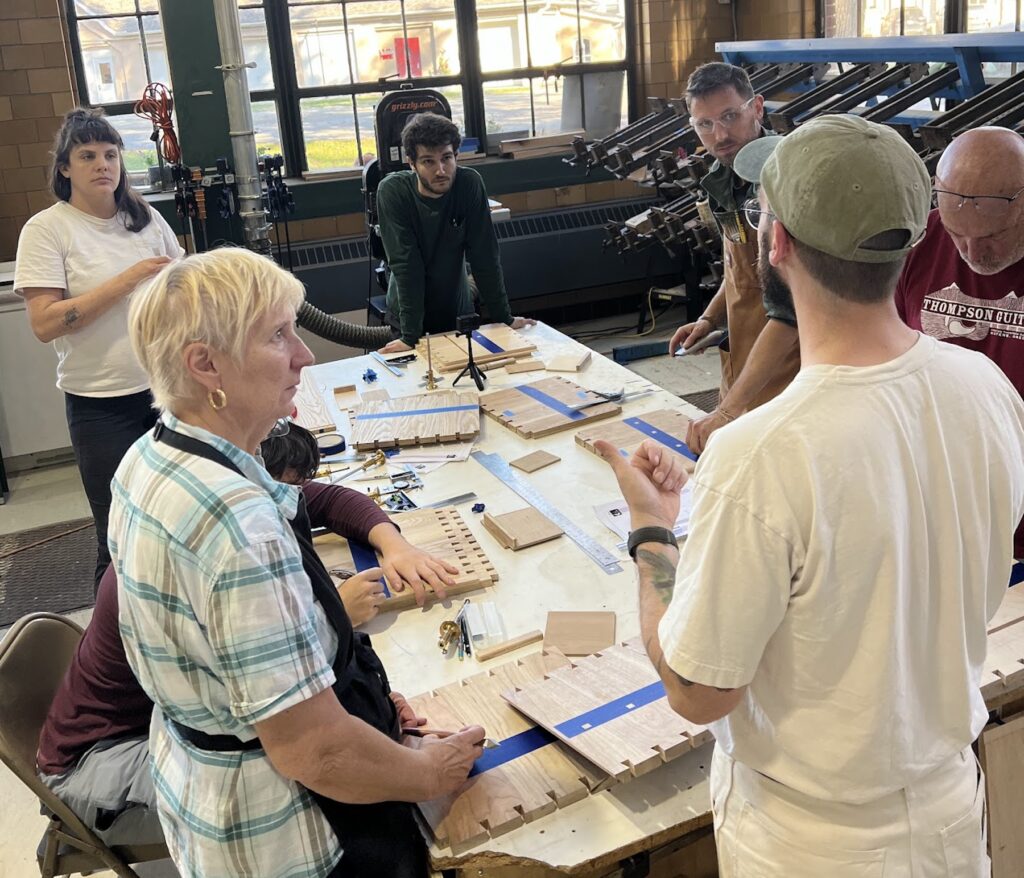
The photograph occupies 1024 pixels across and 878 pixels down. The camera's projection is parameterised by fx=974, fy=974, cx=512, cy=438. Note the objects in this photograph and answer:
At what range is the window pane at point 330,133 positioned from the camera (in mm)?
6051

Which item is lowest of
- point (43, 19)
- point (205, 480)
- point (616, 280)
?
point (616, 280)

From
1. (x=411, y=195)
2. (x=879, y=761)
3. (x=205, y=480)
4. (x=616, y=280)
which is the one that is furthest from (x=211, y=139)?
(x=879, y=761)

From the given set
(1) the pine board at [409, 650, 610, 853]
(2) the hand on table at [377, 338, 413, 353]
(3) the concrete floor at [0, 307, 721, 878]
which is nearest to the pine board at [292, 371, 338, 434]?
(2) the hand on table at [377, 338, 413, 353]

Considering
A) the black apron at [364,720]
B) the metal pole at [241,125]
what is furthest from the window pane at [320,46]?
the black apron at [364,720]

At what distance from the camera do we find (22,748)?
165 centimetres

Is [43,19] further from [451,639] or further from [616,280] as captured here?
[451,639]

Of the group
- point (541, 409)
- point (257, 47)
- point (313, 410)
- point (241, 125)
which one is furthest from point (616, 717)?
point (257, 47)

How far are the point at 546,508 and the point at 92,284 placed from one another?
1516 millimetres

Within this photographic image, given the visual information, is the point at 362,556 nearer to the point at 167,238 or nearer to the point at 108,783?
the point at 108,783

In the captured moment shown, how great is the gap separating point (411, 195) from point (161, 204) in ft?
8.20

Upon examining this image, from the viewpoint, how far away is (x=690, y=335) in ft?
9.47

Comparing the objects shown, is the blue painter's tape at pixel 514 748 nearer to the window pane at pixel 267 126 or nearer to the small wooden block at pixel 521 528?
the small wooden block at pixel 521 528

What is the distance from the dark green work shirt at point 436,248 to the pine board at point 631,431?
1.17 metres

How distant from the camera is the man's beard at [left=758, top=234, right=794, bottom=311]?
1.08m
